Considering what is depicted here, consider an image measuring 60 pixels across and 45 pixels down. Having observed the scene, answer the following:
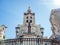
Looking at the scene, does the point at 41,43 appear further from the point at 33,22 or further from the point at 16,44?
the point at 33,22

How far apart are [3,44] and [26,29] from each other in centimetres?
4719

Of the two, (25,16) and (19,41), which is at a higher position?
(25,16)

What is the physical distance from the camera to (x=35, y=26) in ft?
194

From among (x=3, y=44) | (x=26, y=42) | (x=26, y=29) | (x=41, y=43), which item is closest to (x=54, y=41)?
(x=41, y=43)

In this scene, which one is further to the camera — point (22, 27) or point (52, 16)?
point (22, 27)

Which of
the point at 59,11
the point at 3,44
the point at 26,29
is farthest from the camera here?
the point at 26,29

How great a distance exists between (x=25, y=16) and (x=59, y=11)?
5183 centimetres

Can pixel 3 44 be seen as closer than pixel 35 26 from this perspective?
Yes

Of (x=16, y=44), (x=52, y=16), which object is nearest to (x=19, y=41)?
(x=16, y=44)

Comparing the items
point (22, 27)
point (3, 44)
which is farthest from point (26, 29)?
point (3, 44)

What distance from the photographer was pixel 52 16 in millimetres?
10328

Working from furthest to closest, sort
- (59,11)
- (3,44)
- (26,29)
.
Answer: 1. (26,29)
2. (3,44)
3. (59,11)

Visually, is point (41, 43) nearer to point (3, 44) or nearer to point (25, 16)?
point (3, 44)

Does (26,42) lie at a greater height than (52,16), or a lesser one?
lesser
